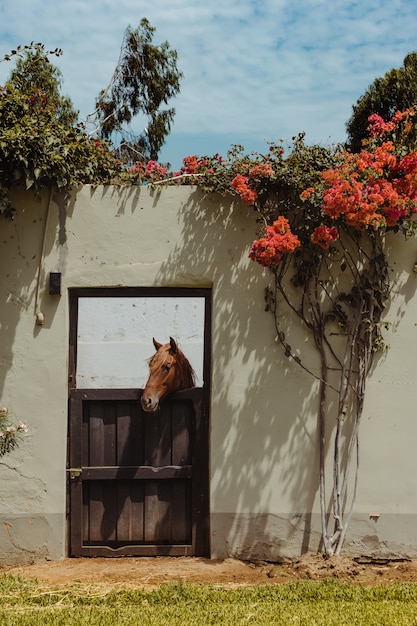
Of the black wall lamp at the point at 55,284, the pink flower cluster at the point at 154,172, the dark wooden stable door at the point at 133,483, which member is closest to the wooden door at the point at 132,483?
the dark wooden stable door at the point at 133,483

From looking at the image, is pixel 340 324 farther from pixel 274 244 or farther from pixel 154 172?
pixel 154 172

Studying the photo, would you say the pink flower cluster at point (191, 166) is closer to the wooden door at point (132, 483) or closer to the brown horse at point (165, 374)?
the brown horse at point (165, 374)

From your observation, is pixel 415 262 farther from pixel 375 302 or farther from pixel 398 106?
pixel 398 106

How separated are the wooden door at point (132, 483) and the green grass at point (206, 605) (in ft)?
2.78

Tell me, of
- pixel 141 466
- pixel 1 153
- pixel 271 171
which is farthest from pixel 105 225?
pixel 141 466

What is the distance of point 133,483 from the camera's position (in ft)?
23.2

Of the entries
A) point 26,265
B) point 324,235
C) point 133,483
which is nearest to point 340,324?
point 324,235

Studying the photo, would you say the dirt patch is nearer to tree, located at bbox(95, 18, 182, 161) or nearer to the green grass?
the green grass

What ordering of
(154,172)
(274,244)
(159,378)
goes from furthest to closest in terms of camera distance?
(154,172)
(159,378)
(274,244)

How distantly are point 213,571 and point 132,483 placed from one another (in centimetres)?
106

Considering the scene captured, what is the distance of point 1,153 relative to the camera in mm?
6652

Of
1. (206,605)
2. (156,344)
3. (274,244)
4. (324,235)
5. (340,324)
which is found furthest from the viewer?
(156,344)

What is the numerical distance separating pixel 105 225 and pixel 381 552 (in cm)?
377

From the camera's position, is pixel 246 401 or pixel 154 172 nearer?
pixel 246 401
